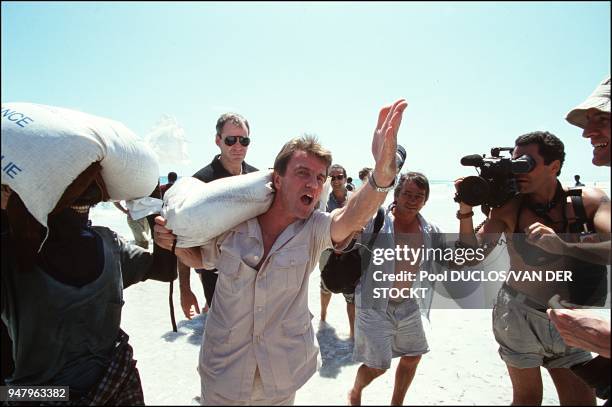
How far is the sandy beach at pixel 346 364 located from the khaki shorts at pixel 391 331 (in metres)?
0.60

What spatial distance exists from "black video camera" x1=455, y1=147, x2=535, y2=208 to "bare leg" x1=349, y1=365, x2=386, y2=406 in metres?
1.67

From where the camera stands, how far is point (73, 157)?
4.55 feet

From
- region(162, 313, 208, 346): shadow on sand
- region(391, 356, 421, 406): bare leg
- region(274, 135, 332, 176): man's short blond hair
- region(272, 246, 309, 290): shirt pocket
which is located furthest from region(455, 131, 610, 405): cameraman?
region(162, 313, 208, 346): shadow on sand

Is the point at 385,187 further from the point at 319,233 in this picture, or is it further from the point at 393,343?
the point at 393,343

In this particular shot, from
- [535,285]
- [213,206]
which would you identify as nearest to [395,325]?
[535,285]

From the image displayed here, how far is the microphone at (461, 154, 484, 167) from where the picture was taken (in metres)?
2.46

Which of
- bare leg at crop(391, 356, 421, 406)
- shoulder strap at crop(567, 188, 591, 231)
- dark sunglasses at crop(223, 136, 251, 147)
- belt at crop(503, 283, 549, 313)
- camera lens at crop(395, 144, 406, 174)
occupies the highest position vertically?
dark sunglasses at crop(223, 136, 251, 147)

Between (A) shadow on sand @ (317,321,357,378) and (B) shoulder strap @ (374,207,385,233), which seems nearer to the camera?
(B) shoulder strap @ (374,207,385,233)

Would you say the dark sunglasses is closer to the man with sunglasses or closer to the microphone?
the man with sunglasses

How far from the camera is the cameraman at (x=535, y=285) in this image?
8.18 ft

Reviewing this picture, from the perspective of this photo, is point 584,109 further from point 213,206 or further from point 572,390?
point 572,390

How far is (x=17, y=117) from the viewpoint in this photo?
4.41ft

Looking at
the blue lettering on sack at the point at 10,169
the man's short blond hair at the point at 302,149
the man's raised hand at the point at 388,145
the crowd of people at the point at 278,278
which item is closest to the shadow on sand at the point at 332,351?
the crowd of people at the point at 278,278

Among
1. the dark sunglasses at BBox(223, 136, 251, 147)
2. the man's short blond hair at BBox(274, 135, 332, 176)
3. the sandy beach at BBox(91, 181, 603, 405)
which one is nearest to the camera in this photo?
the man's short blond hair at BBox(274, 135, 332, 176)
